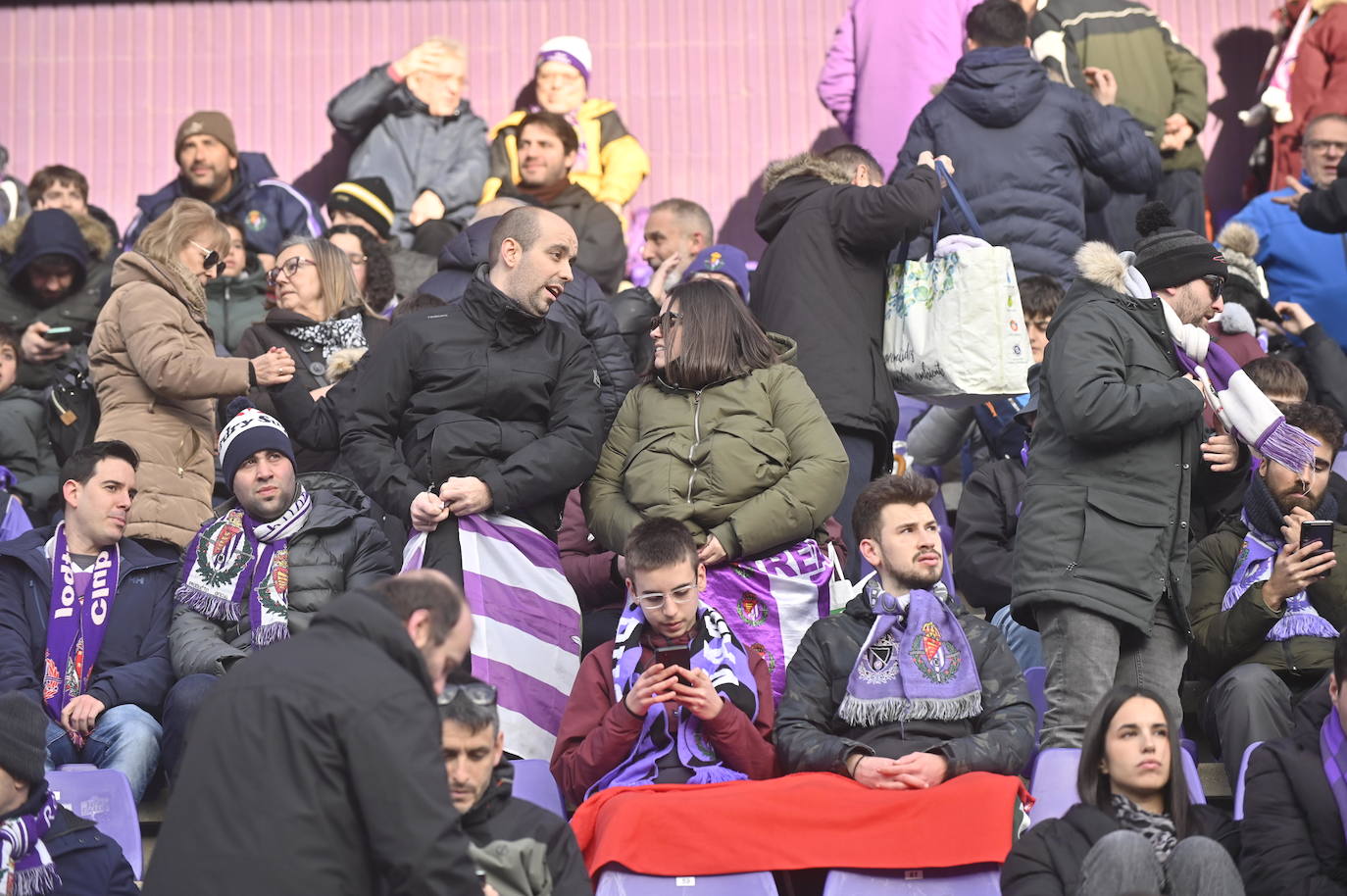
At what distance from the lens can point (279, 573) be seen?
695cm

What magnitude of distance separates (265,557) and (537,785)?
155 cm

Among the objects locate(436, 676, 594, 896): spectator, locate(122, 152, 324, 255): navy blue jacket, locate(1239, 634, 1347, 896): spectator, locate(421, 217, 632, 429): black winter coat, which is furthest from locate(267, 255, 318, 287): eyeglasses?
locate(1239, 634, 1347, 896): spectator

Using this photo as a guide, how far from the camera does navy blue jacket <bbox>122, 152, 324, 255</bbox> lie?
10.4 m

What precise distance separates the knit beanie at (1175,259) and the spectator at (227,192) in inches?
201

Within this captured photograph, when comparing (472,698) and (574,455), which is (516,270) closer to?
(574,455)

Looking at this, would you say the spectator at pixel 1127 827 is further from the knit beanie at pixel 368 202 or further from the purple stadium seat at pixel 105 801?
the knit beanie at pixel 368 202

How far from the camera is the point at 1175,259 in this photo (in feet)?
21.6

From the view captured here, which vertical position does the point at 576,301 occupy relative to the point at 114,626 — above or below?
above

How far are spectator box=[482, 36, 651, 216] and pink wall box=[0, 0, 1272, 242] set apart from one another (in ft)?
3.83

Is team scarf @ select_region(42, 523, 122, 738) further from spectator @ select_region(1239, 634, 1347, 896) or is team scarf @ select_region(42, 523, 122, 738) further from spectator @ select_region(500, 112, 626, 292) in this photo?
spectator @ select_region(1239, 634, 1347, 896)

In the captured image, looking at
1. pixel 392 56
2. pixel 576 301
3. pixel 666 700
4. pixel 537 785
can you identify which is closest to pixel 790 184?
pixel 576 301

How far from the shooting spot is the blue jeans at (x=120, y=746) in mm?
6613

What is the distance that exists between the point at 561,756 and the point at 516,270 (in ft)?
5.53

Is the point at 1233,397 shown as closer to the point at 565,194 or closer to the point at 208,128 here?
the point at 565,194
